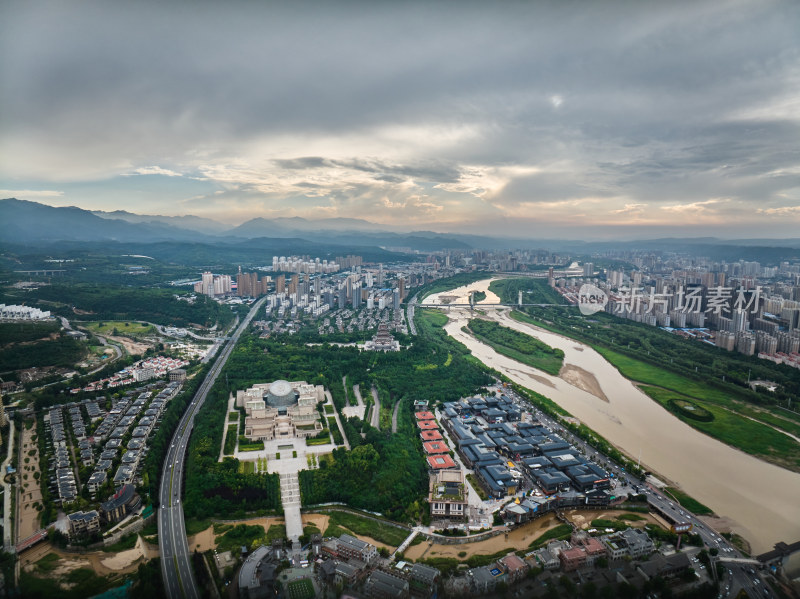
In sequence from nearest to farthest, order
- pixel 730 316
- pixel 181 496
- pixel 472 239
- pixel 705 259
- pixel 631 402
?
1. pixel 181 496
2. pixel 631 402
3. pixel 730 316
4. pixel 705 259
5. pixel 472 239

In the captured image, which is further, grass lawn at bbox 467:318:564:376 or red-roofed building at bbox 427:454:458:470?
grass lawn at bbox 467:318:564:376

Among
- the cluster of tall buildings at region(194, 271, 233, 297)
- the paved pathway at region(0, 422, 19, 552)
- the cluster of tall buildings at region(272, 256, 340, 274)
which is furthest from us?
the cluster of tall buildings at region(272, 256, 340, 274)

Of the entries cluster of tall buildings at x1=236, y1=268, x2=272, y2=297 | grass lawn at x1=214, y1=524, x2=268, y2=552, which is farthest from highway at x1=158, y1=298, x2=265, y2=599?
cluster of tall buildings at x1=236, y1=268, x2=272, y2=297

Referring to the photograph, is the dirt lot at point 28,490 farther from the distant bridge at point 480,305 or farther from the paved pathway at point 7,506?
the distant bridge at point 480,305

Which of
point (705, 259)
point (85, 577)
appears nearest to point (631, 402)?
point (85, 577)

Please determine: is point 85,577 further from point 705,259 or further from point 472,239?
point 472,239

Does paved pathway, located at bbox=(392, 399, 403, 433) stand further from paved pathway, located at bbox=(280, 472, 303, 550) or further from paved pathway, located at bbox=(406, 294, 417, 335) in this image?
paved pathway, located at bbox=(406, 294, 417, 335)

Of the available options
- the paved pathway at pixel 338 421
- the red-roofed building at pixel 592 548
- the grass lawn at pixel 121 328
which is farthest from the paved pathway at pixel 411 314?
the red-roofed building at pixel 592 548
